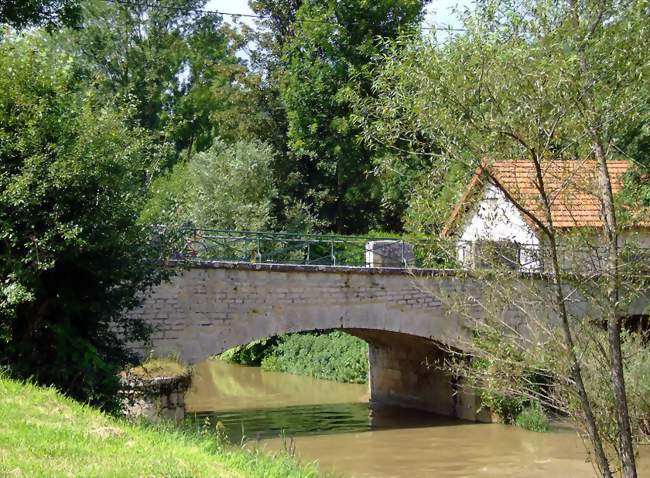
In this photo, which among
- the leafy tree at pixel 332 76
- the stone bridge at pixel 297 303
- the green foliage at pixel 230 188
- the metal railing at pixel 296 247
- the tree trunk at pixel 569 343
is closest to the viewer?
the tree trunk at pixel 569 343

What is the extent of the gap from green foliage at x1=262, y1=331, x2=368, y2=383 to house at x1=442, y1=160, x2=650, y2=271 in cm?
1518

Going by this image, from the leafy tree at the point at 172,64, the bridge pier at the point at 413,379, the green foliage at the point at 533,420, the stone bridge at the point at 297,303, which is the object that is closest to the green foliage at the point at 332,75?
the leafy tree at the point at 172,64

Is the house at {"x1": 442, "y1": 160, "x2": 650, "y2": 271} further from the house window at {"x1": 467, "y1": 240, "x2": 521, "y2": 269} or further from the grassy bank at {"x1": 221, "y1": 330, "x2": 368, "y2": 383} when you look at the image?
Answer: the grassy bank at {"x1": 221, "y1": 330, "x2": 368, "y2": 383}

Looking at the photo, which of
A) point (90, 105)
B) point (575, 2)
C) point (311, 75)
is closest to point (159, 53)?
point (311, 75)

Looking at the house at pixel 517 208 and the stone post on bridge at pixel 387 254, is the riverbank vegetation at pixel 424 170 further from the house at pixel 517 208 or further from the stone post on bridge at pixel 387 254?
the stone post on bridge at pixel 387 254

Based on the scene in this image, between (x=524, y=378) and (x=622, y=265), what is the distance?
1741 mm

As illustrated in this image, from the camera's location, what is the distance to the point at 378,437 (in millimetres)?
17188

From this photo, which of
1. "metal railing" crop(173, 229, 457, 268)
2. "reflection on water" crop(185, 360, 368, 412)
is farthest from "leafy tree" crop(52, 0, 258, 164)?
"metal railing" crop(173, 229, 457, 268)

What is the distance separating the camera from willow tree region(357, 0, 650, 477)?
28.9ft

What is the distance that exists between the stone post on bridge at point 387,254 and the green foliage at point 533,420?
12.1ft

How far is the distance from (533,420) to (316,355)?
10401mm

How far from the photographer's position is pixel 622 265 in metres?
9.36

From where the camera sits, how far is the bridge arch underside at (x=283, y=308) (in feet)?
50.0

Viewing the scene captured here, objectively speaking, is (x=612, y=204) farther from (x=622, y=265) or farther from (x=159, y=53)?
(x=159, y=53)
